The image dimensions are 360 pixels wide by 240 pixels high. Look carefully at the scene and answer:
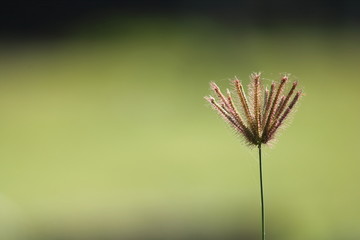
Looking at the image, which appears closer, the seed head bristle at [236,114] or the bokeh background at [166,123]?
the seed head bristle at [236,114]

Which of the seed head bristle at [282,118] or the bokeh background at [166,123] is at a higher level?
the bokeh background at [166,123]

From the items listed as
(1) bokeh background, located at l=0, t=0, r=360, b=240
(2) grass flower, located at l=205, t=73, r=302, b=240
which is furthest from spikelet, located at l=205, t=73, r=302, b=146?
(1) bokeh background, located at l=0, t=0, r=360, b=240

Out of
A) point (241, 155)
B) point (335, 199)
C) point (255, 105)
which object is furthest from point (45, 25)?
point (255, 105)

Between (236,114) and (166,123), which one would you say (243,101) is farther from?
(166,123)

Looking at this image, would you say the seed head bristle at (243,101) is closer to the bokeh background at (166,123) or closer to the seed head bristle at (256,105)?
the seed head bristle at (256,105)

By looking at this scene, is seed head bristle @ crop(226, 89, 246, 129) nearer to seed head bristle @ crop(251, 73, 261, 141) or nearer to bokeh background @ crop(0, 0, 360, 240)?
seed head bristle @ crop(251, 73, 261, 141)

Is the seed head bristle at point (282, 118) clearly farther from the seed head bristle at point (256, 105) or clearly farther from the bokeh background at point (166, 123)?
the bokeh background at point (166, 123)

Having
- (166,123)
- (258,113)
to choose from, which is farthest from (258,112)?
(166,123)

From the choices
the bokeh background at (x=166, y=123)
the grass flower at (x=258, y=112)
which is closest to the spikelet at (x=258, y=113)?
the grass flower at (x=258, y=112)
